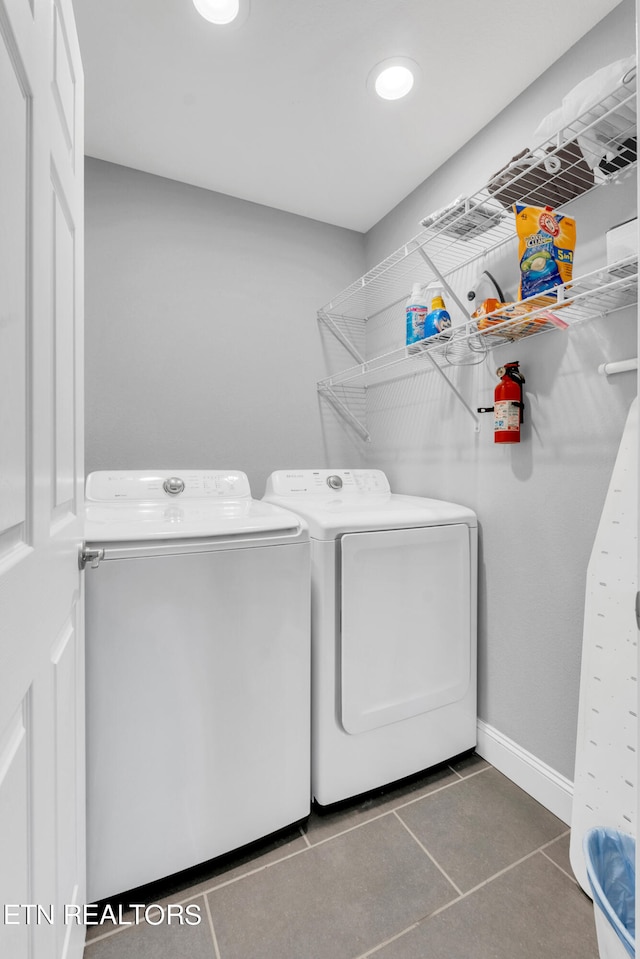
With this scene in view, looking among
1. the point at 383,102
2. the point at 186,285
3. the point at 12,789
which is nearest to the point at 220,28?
the point at 383,102

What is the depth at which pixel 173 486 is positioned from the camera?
1853mm

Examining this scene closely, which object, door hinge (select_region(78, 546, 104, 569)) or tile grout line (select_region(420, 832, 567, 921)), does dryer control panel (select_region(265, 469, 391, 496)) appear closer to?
door hinge (select_region(78, 546, 104, 569))

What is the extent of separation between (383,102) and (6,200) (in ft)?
5.47

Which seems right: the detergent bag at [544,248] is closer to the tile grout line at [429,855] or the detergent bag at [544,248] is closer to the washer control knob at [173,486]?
the washer control knob at [173,486]

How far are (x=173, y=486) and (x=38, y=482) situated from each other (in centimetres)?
122

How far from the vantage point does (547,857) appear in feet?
4.33

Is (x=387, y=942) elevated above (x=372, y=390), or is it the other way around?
(x=372, y=390)

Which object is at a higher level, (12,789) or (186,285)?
(186,285)

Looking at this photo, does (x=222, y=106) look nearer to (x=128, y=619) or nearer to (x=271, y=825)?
(x=128, y=619)

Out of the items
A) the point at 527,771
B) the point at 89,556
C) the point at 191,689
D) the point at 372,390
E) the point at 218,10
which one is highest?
the point at 218,10

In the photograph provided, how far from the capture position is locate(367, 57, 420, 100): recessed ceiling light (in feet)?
4.88
